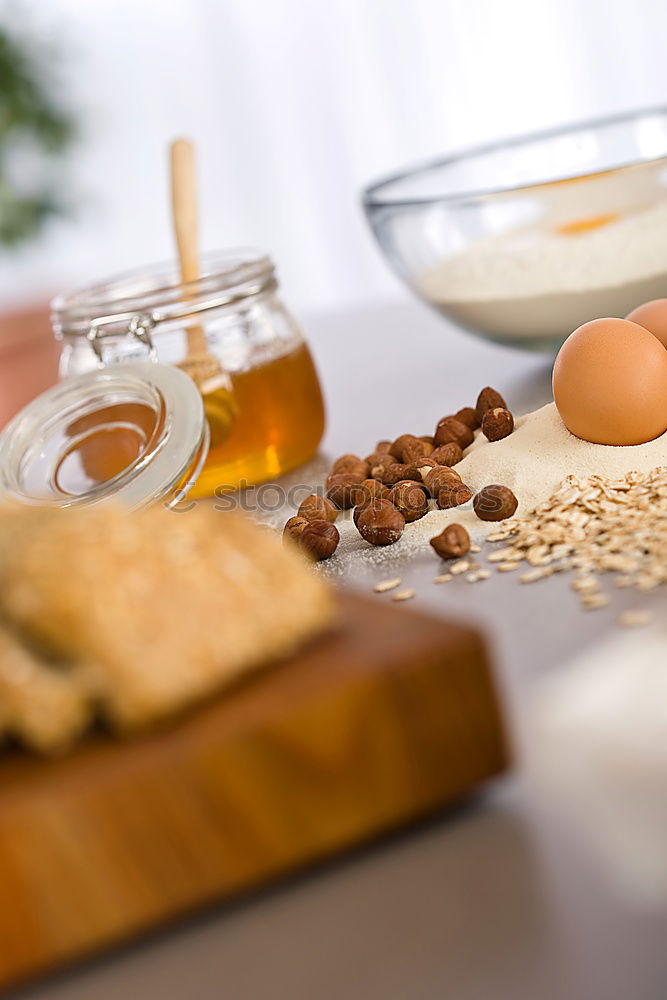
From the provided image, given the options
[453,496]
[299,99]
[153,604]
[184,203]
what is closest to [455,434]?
[453,496]

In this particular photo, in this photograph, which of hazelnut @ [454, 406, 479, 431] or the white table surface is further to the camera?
hazelnut @ [454, 406, 479, 431]

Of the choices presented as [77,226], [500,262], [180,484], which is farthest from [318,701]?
[77,226]

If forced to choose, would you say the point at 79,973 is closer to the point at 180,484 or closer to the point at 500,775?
the point at 500,775

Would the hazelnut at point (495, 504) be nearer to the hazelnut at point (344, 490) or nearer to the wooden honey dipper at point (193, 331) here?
the hazelnut at point (344, 490)

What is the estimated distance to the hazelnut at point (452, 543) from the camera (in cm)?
81

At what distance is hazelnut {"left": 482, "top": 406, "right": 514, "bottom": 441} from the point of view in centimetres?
100

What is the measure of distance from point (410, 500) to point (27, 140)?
3803mm

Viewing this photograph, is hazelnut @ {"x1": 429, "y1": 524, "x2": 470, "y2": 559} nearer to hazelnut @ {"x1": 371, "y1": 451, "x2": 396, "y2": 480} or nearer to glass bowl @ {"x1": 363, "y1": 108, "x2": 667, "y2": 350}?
hazelnut @ {"x1": 371, "y1": 451, "x2": 396, "y2": 480}

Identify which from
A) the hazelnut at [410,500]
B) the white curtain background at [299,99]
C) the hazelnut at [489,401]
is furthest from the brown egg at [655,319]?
the white curtain background at [299,99]

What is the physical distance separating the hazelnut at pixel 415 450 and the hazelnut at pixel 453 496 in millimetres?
110

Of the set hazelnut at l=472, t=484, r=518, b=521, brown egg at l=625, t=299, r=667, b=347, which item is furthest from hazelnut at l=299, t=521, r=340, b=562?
brown egg at l=625, t=299, r=667, b=347

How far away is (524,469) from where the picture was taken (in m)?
0.92

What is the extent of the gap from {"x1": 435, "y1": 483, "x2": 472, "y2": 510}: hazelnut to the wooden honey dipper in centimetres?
26

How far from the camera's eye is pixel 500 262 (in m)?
1.22
